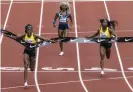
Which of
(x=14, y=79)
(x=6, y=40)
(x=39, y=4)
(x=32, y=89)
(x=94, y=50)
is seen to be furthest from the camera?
(x=39, y=4)

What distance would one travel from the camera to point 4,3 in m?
25.4

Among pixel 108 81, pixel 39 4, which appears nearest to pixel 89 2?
pixel 39 4

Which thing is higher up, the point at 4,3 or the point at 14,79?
the point at 4,3

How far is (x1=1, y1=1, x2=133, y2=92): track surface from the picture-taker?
14258 millimetres

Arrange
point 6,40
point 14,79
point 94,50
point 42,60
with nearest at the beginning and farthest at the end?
1. point 14,79
2. point 42,60
3. point 94,50
4. point 6,40

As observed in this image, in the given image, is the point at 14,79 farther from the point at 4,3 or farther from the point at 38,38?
the point at 4,3

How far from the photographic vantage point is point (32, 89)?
13.8 metres

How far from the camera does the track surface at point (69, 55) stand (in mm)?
14258

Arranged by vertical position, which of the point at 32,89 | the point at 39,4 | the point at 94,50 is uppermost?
the point at 39,4

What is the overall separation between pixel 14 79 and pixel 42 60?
2.17 metres

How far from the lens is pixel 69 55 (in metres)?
17.4

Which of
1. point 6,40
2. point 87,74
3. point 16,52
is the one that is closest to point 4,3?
point 6,40

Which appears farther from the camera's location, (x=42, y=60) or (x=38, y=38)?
(x=42, y=60)

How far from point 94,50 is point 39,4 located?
7779mm
